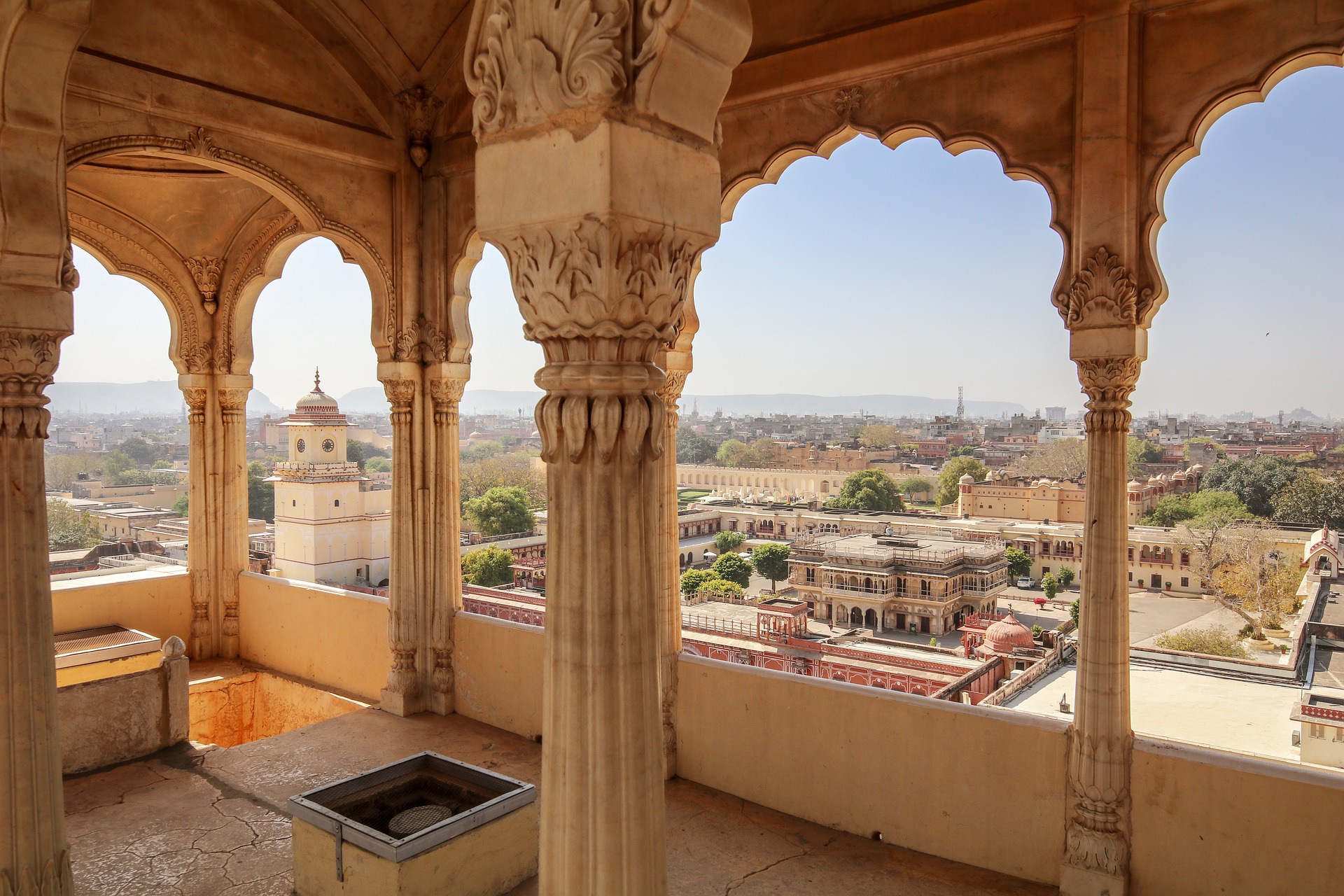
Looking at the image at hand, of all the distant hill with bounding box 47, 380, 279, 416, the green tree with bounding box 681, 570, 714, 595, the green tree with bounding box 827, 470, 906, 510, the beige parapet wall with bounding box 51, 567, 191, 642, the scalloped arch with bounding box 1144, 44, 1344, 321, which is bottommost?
the green tree with bounding box 681, 570, 714, 595

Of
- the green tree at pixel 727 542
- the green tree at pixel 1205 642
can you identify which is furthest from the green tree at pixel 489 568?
the green tree at pixel 1205 642

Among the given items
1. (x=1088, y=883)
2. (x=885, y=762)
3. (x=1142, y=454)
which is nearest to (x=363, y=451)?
(x=1142, y=454)

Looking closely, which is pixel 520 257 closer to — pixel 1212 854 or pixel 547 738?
pixel 547 738

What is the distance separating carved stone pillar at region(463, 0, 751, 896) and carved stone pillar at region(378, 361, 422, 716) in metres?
5.79

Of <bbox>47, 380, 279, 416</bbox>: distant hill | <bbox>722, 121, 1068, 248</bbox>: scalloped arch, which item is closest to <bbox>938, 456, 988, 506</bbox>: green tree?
<bbox>722, 121, 1068, 248</bbox>: scalloped arch

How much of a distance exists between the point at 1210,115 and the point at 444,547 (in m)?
6.23

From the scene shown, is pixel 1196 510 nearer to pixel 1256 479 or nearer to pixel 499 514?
pixel 1256 479

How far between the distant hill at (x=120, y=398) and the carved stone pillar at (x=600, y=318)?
125 m

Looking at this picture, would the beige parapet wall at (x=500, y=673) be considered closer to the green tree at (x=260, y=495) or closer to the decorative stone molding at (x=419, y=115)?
the decorative stone molding at (x=419, y=115)

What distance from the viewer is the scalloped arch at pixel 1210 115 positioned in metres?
→ 3.97

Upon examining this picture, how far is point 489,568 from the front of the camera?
41.8 m

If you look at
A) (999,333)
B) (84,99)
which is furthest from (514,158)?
(999,333)

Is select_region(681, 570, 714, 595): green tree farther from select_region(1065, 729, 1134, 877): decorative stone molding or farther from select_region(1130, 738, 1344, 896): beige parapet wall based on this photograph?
select_region(1130, 738, 1344, 896): beige parapet wall

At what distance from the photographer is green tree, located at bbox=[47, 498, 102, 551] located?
37438 millimetres
